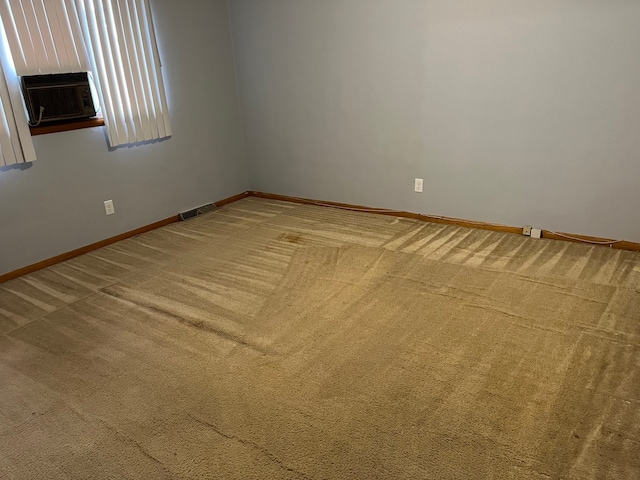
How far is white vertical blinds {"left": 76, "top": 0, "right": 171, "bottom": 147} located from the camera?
3295mm

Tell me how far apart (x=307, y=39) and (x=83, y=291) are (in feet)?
8.76

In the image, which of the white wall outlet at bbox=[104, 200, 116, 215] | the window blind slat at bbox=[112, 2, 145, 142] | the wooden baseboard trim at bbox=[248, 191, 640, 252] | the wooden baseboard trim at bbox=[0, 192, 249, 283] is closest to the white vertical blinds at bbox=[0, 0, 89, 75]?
the window blind slat at bbox=[112, 2, 145, 142]

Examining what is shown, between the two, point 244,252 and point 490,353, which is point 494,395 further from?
point 244,252

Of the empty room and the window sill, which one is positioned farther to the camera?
the window sill

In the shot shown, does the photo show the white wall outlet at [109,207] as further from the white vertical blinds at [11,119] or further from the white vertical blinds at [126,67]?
the white vertical blinds at [11,119]

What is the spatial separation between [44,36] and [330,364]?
2812 millimetres

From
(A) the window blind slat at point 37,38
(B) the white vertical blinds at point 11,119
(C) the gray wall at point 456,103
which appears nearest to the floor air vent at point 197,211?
(C) the gray wall at point 456,103

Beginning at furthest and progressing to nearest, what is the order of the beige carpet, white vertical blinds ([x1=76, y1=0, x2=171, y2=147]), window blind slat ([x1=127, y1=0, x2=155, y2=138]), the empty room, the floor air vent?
the floor air vent → window blind slat ([x1=127, y1=0, x2=155, y2=138]) → white vertical blinds ([x1=76, y1=0, x2=171, y2=147]) → the empty room → the beige carpet

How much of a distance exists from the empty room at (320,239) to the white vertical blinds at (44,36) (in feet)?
0.05

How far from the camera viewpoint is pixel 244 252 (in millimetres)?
3434

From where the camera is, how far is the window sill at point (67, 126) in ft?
10.2

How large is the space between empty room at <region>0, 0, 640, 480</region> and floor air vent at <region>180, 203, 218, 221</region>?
3 cm

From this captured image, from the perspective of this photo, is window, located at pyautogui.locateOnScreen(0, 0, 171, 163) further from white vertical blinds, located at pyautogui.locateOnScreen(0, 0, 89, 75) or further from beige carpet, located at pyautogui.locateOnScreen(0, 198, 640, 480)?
beige carpet, located at pyautogui.locateOnScreen(0, 198, 640, 480)

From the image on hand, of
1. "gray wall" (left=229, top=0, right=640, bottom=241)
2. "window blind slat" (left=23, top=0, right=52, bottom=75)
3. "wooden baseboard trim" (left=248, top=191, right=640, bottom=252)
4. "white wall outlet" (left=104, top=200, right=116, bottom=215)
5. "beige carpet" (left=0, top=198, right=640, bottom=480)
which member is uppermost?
"window blind slat" (left=23, top=0, right=52, bottom=75)
